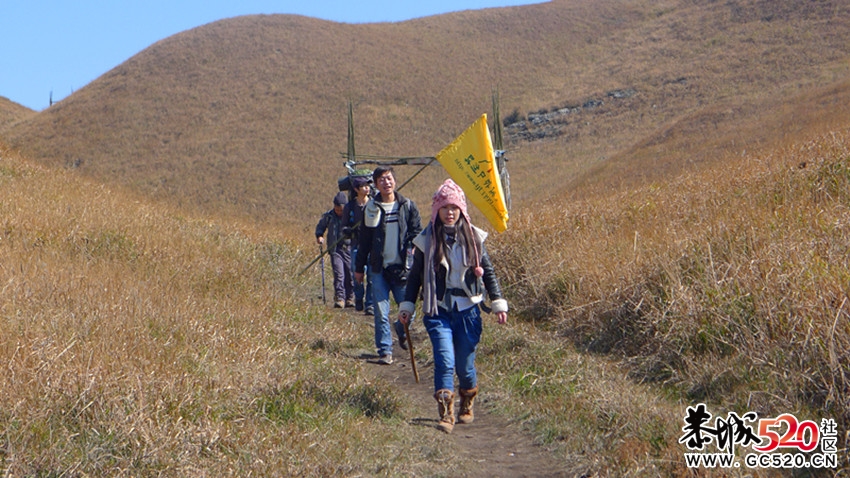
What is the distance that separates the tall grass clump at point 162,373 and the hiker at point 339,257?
1.90 meters

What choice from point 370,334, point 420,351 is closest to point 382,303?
point 420,351

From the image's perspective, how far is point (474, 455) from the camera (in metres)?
4.82

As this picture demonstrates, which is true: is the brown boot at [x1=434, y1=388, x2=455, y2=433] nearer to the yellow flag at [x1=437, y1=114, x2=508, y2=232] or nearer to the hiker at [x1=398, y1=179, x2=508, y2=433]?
the hiker at [x1=398, y1=179, x2=508, y2=433]

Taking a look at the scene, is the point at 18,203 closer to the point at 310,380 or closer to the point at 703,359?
the point at 310,380

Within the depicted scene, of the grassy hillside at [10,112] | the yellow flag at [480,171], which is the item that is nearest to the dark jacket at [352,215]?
the yellow flag at [480,171]

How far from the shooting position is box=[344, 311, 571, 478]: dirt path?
4578mm

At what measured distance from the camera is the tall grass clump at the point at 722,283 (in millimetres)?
4590

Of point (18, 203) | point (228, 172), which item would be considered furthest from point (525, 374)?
point (228, 172)

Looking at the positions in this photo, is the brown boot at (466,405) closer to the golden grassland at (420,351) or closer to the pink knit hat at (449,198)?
the golden grassland at (420,351)

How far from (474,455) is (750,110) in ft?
106

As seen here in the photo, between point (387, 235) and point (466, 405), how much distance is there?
79.1 inches

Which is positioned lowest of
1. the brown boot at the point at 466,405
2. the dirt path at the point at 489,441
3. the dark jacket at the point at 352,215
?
the dirt path at the point at 489,441

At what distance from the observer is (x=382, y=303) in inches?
283

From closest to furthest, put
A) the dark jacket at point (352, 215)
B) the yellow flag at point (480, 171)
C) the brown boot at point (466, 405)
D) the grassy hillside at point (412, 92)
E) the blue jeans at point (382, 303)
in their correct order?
the brown boot at point (466, 405) < the blue jeans at point (382, 303) < the dark jacket at point (352, 215) < the yellow flag at point (480, 171) < the grassy hillside at point (412, 92)
